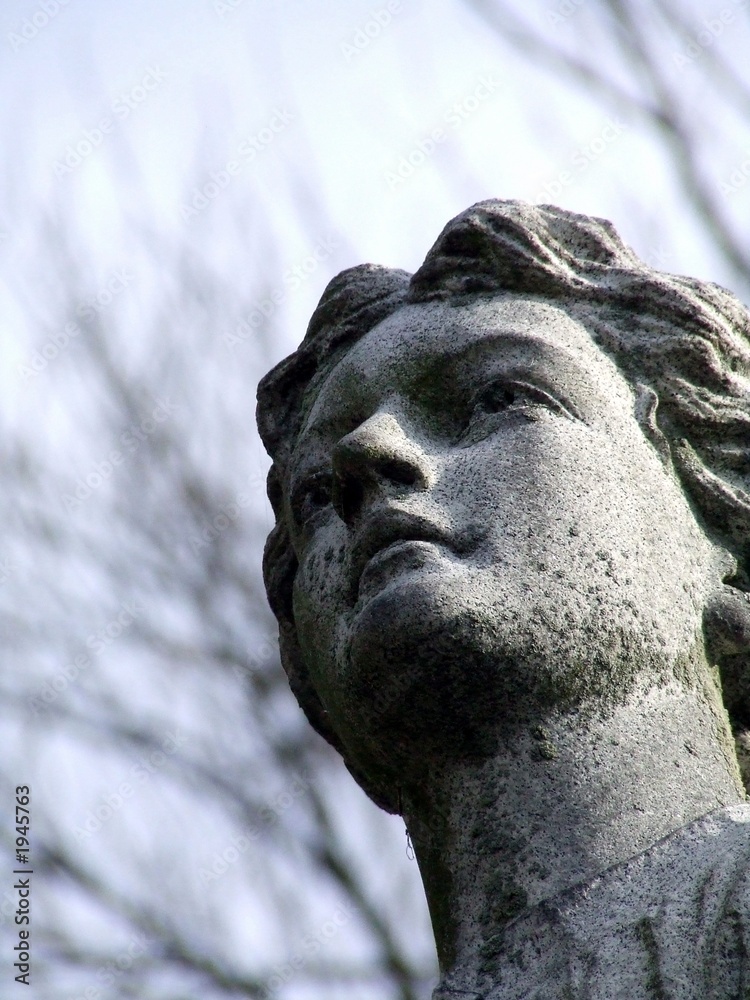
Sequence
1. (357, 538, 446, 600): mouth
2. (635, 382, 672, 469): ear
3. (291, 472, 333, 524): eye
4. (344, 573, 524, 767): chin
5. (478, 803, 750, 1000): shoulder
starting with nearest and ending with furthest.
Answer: (478, 803, 750, 1000): shoulder, (344, 573, 524, 767): chin, (357, 538, 446, 600): mouth, (635, 382, 672, 469): ear, (291, 472, 333, 524): eye

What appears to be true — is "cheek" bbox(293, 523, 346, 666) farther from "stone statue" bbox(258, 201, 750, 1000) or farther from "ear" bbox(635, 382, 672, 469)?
"ear" bbox(635, 382, 672, 469)

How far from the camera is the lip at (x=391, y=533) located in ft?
9.36

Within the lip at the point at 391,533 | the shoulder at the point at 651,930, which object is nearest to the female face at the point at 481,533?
the lip at the point at 391,533

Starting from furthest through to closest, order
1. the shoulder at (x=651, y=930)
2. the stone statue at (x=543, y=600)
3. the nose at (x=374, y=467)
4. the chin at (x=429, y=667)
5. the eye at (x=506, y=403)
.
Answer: the eye at (x=506, y=403), the nose at (x=374, y=467), the chin at (x=429, y=667), the stone statue at (x=543, y=600), the shoulder at (x=651, y=930)

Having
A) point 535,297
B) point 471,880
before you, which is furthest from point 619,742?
point 535,297

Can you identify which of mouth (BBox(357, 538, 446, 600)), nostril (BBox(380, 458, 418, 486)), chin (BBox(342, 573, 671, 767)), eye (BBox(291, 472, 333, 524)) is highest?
eye (BBox(291, 472, 333, 524))

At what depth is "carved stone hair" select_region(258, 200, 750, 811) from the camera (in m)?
3.21

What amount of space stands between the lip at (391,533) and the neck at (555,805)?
368mm

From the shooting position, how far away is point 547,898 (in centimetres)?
260

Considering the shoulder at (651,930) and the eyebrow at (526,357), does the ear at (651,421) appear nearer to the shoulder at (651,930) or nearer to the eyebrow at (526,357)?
the eyebrow at (526,357)

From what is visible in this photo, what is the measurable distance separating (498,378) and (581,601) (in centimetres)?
53

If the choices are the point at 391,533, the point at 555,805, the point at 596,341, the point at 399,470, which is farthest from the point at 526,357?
the point at 555,805

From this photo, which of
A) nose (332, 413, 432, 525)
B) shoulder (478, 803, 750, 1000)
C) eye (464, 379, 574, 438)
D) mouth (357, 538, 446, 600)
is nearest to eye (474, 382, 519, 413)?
eye (464, 379, 574, 438)

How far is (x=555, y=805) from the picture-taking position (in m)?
2.68
